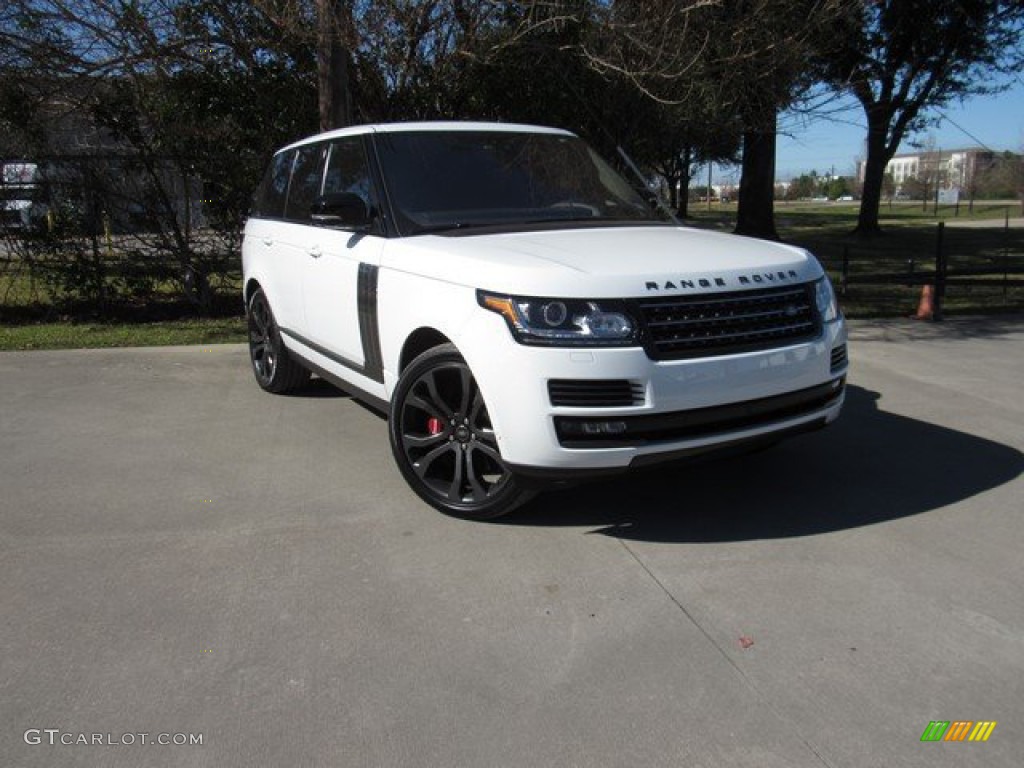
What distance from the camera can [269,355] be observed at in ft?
22.0

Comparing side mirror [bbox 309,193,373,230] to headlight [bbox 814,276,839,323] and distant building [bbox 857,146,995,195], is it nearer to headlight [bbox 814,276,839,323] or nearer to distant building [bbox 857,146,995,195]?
headlight [bbox 814,276,839,323]

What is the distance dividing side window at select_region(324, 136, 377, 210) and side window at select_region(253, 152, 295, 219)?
2.98 ft

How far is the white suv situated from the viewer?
3.60 m

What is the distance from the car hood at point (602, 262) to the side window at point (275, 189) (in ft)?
7.19

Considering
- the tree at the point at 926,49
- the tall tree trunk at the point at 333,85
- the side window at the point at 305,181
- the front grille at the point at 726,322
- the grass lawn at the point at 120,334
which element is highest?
the tree at the point at 926,49

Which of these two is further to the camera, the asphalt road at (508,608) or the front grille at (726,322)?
the front grille at (726,322)

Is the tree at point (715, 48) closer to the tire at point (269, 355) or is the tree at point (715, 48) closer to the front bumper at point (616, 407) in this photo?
the tire at point (269, 355)

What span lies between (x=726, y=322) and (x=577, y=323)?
2.27ft

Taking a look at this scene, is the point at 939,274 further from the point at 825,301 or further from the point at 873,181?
the point at 873,181

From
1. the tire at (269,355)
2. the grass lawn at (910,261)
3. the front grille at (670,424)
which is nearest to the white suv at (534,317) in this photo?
the front grille at (670,424)

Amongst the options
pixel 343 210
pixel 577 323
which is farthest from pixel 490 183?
pixel 577 323

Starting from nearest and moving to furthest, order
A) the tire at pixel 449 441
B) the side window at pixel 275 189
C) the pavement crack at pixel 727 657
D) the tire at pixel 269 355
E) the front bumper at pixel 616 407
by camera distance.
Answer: the pavement crack at pixel 727 657 < the front bumper at pixel 616 407 < the tire at pixel 449 441 < the side window at pixel 275 189 < the tire at pixel 269 355

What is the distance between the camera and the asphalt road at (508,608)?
8.64 ft

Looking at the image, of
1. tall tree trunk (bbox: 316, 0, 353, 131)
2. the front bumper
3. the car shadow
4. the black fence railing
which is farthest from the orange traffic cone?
the front bumper
